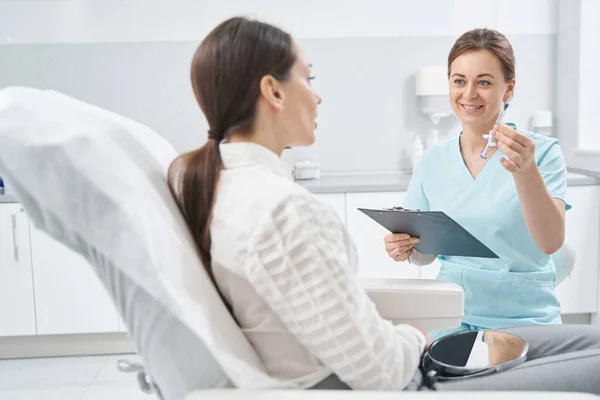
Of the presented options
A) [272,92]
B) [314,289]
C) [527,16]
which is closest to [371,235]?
[527,16]

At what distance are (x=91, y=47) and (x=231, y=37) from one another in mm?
2524

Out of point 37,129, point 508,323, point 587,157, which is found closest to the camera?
point 37,129

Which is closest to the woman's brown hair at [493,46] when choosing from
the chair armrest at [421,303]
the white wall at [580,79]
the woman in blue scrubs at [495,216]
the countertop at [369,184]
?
the woman in blue scrubs at [495,216]

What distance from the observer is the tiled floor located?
2.64 m

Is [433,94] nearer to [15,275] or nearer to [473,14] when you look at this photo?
[473,14]

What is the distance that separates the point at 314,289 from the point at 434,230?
20.2 inches

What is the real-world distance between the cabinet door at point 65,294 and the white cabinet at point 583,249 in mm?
2257

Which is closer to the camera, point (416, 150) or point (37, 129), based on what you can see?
point (37, 129)

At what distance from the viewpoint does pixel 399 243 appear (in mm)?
1560

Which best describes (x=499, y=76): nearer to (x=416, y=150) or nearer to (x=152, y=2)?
(x=416, y=150)

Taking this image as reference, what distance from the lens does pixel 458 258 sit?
68.9 inches

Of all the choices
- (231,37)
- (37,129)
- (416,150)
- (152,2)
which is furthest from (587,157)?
(37,129)

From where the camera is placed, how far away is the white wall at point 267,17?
330cm

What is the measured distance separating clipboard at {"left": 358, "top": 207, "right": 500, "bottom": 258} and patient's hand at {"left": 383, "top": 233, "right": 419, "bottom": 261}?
0.01m
